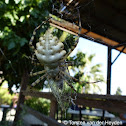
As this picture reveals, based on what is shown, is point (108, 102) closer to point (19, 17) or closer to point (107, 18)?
point (107, 18)

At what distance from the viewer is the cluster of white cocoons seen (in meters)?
1.11

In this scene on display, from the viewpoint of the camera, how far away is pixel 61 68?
1448 millimetres

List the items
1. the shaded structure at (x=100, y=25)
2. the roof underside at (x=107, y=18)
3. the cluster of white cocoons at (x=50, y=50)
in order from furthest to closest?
the roof underside at (x=107, y=18) → the shaded structure at (x=100, y=25) → the cluster of white cocoons at (x=50, y=50)

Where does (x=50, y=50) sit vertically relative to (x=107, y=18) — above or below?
below

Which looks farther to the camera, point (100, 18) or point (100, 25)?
point (100, 18)

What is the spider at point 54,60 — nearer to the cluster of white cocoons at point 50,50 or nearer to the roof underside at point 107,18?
the cluster of white cocoons at point 50,50

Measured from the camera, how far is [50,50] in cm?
111

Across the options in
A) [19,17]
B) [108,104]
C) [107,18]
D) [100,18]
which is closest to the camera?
[108,104]

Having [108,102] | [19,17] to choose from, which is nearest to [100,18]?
[108,102]

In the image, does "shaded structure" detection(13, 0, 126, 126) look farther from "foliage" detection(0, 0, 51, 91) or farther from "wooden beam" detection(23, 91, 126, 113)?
"foliage" detection(0, 0, 51, 91)

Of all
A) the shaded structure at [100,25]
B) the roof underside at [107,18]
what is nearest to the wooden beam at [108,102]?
the shaded structure at [100,25]

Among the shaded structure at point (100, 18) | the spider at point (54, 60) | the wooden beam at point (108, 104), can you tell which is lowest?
the wooden beam at point (108, 104)

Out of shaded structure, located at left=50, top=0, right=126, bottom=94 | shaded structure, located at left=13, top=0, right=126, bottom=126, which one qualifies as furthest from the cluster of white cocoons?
shaded structure, located at left=50, top=0, right=126, bottom=94

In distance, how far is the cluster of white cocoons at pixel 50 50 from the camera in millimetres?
1108
